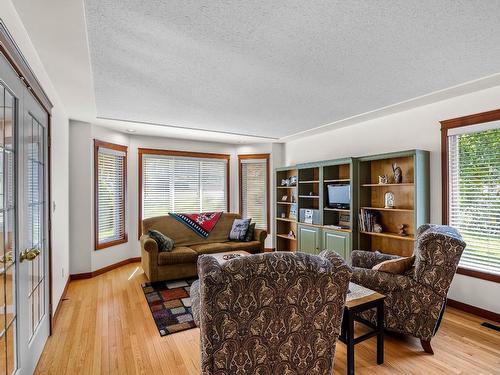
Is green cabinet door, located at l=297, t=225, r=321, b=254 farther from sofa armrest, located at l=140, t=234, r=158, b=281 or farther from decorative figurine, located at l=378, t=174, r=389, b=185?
sofa armrest, located at l=140, t=234, r=158, b=281

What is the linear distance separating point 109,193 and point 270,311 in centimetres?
444

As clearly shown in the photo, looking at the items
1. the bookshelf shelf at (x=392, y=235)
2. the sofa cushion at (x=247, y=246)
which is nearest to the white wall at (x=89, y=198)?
the sofa cushion at (x=247, y=246)

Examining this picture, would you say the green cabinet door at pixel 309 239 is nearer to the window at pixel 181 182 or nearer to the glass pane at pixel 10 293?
the window at pixel 181 182

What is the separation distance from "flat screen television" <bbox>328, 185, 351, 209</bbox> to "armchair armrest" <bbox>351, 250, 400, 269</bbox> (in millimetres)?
1259

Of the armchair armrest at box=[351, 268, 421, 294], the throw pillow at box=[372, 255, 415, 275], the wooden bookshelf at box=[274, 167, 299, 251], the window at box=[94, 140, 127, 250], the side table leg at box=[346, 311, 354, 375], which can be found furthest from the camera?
the wooden bookshelf at box=[274, 167, 299, 251]

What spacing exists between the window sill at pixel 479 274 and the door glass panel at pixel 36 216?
14.1 feet

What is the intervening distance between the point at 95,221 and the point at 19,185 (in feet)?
10.0

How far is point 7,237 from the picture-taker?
1638 millimetres

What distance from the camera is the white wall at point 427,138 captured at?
312cm

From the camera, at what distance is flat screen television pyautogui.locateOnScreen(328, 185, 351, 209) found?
4.39 meters

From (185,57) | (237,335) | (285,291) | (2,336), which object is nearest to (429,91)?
(185,57)

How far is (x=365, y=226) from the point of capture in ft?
13.6

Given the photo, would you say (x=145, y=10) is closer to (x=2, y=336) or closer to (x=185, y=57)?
(x=185, y=57)

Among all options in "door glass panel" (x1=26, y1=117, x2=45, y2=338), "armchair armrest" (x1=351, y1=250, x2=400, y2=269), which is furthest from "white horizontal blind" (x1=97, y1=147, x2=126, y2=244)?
"armchair armrest" (x1=351, y1=250, x2=400, y2=269)
